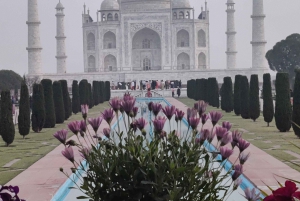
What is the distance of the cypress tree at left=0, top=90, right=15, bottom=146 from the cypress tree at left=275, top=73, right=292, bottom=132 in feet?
13.9

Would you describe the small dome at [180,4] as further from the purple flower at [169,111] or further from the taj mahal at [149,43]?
the purple flower at [169,111]

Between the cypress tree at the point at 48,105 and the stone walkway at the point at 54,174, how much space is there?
4.55 m

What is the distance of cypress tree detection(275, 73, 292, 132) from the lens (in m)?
9.85

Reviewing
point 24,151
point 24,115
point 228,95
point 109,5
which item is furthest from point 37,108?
point 109,5

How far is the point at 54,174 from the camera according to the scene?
5.87 metres

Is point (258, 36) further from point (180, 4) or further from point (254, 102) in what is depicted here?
point (254, 102)

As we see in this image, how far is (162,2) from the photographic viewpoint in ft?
129

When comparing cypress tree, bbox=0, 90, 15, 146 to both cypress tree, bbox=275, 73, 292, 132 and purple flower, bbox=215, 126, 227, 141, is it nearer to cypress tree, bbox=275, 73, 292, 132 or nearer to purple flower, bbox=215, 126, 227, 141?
cypress tree, bbox=275, 73, 292, 132

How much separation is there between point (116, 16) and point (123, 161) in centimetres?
3682

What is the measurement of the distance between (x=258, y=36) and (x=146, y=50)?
807 cm

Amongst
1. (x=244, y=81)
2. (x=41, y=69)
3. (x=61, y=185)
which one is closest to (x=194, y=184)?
(x=61, y=185)

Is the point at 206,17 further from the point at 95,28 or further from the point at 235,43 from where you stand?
the point at 95,28

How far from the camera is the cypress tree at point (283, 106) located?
9.85 metres

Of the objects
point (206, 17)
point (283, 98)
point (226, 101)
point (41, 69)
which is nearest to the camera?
point (283, 98)
